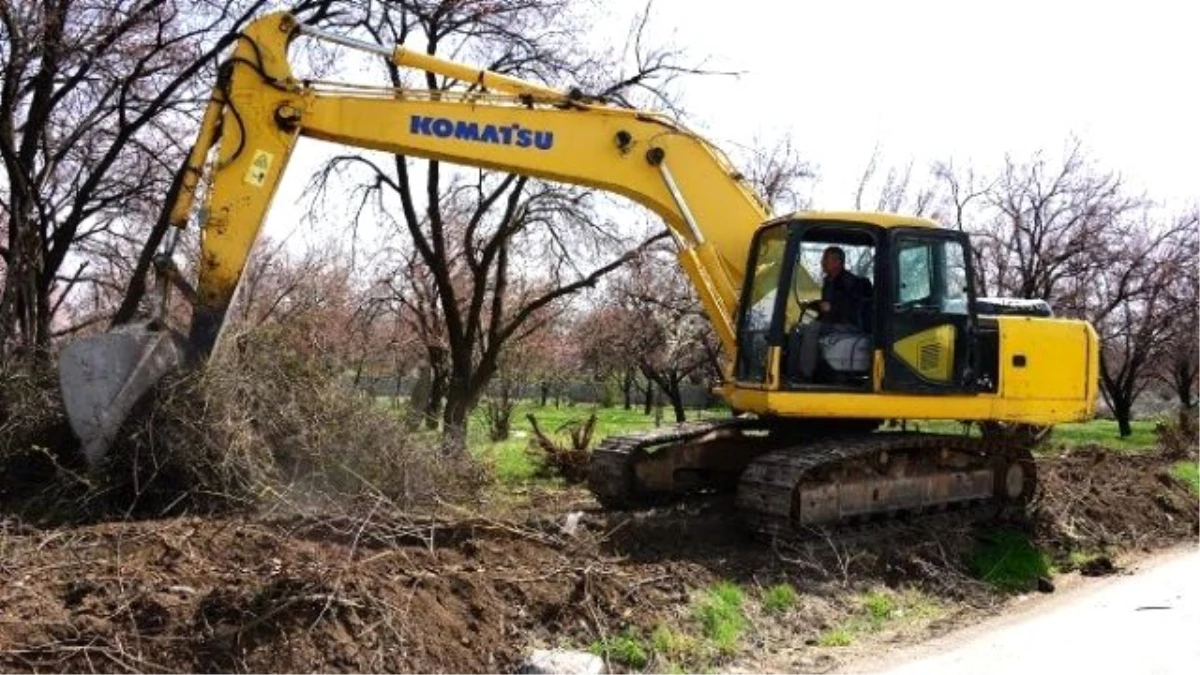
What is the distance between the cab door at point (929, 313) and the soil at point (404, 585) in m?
1.36

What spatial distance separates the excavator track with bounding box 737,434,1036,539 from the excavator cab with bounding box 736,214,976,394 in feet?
1.91

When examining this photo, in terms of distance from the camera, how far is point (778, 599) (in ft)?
25.5

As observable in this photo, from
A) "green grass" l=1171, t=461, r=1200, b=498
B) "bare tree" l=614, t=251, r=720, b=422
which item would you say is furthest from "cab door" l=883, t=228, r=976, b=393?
"bare tree" l=614, t=251, r=720, b=422

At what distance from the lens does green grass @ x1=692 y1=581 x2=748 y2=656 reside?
693cm

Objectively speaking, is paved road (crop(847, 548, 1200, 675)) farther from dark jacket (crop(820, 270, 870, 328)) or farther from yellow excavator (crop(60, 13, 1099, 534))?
dark jacket (crop(820, 270, 870, 328))

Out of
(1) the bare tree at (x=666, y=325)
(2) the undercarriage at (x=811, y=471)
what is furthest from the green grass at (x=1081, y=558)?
(1) the bare tree at (x=666, y=325)

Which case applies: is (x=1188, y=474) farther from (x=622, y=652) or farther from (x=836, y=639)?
(x=622, y=652)

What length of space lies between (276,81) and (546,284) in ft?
45.1

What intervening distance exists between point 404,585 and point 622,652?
1285mm

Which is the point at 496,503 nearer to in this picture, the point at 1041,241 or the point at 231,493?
the point at 231,493

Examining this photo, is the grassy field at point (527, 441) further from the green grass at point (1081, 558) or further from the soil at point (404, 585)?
the soil at point (404, 585)

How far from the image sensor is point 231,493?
8195 mm

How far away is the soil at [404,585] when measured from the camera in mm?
5234

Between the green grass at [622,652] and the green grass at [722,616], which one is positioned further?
the green grass at [722,616]
